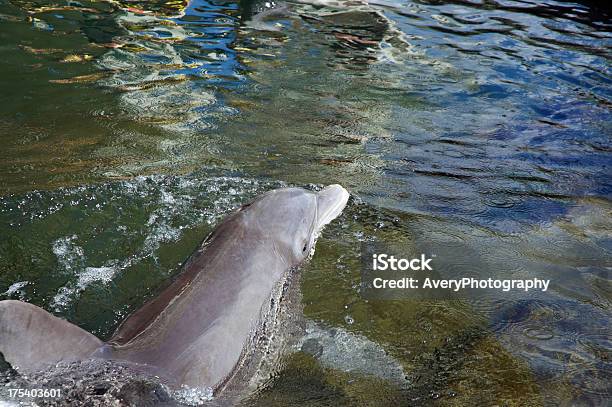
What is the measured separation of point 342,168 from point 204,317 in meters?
3.75

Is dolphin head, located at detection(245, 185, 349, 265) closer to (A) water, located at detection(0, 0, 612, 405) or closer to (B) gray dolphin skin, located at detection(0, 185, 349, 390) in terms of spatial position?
(B) gray dolphin skin, located at detection(0, 185, 349, 390)

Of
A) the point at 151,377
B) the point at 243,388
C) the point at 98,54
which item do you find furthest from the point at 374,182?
the point at 98,54

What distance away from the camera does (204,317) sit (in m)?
3.83

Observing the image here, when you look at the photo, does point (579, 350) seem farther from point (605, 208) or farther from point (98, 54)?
point (98, 54)

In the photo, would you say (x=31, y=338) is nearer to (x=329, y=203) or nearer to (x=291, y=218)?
(x=291, y=218)

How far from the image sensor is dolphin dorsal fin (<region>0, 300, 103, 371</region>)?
11.2ft

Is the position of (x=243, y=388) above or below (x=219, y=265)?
below

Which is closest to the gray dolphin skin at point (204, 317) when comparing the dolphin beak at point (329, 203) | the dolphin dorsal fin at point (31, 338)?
the dolphin dorsal fin at point (31, 338)

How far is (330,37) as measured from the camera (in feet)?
41.4

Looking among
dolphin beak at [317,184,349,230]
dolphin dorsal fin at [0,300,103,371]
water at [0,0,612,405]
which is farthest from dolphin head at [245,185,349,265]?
dolphin dorsal fin at [0,300,103,371]

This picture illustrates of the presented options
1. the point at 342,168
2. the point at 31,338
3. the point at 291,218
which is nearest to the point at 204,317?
the point at 31,338

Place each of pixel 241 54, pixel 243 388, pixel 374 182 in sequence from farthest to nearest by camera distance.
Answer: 1. pixel 241 54
2. pixel 374 182
3. pixel 243 388

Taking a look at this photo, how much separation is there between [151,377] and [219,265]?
2.72 ft

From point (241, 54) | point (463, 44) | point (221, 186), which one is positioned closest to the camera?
point (221, 186)
